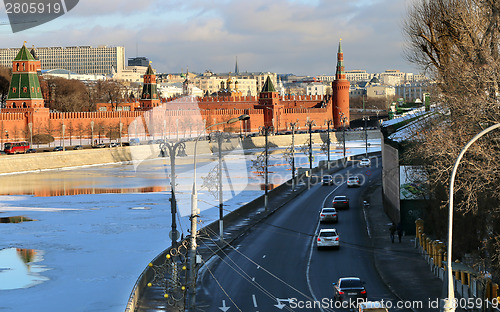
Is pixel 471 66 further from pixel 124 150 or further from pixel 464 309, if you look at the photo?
pixel 124 150

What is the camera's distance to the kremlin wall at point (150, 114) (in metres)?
92.4

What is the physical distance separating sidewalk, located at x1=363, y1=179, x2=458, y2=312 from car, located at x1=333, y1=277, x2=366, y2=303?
1.41 metres

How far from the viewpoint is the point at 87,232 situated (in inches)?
1404

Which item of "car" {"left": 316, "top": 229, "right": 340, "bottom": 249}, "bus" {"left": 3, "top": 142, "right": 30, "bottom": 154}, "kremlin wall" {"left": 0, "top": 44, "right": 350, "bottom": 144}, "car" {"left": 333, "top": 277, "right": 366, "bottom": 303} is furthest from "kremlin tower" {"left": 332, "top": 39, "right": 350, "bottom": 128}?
"car" {"left": 333, "top": 277, "right": 366, "bottom": 303}

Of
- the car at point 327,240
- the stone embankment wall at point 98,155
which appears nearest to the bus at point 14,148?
the stone embankment wall at point 98,155

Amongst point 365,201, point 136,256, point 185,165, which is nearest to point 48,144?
point 185,165

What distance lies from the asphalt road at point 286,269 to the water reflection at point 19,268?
5.87 m

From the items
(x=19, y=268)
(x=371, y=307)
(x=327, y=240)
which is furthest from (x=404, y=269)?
(x=19, y=268)

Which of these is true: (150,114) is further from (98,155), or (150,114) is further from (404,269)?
(404,269)

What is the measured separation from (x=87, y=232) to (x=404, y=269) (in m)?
16.6

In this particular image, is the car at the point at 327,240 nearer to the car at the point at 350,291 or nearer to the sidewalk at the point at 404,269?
the sidewalk at the point at 404,269

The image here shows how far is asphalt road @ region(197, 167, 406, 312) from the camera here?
68.9 ft

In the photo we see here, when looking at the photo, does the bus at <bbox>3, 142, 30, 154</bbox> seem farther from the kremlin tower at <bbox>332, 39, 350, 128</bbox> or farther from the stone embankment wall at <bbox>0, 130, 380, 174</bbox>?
the kremlin tower at <bbox>332, 39, 350, 128</bbox>

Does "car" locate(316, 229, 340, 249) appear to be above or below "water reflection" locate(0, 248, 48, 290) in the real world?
above
